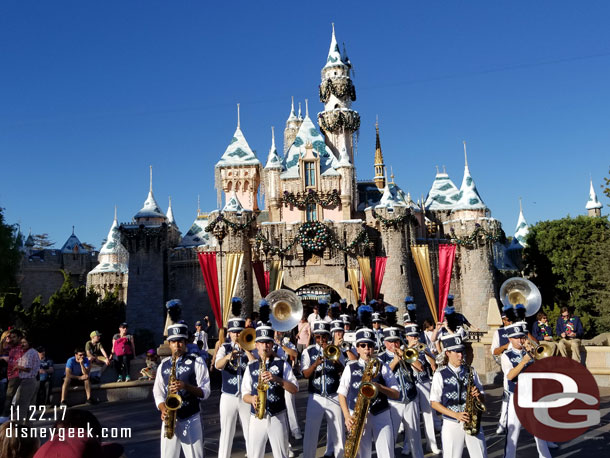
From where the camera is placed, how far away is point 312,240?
3316 centimetres

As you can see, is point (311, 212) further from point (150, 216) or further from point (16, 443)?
point (16, 443)

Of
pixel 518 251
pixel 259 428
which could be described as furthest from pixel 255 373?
pixel 518 251

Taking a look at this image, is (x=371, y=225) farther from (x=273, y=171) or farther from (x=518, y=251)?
(x=518, y=251)

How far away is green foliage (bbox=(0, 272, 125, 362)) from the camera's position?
33000 mm

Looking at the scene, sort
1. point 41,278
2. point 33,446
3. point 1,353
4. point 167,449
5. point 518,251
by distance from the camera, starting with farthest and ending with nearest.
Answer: point 41,278 → point 518,251 → point 1,353 → point 167,449 → point 33,446

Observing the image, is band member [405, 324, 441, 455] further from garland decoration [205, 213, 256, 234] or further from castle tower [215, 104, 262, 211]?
castle tower [215, 104, 262, 211]

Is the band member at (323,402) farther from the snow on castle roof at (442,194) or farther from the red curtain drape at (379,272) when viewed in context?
the snow on castle roof at (442,194)

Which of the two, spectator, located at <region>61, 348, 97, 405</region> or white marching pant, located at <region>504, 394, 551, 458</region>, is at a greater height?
spectator, located at <region>61, 348, 97, 405</region>

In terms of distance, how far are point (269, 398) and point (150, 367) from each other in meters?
9.38

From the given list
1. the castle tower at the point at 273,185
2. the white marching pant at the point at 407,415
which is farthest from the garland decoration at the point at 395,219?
the white marching pant at the point at 407,415

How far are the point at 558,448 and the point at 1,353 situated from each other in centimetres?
977

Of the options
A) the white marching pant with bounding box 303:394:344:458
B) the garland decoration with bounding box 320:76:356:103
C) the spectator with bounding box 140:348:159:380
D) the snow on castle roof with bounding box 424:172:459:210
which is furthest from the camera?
the garland decoration with bounding box 320:76:356:103

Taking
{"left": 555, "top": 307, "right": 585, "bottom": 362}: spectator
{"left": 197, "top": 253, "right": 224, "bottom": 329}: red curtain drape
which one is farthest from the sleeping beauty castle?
{"left": 555, "top": 307, "right": 585, "bottom": 362}: spectator

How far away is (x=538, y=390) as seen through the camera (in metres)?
6.62
